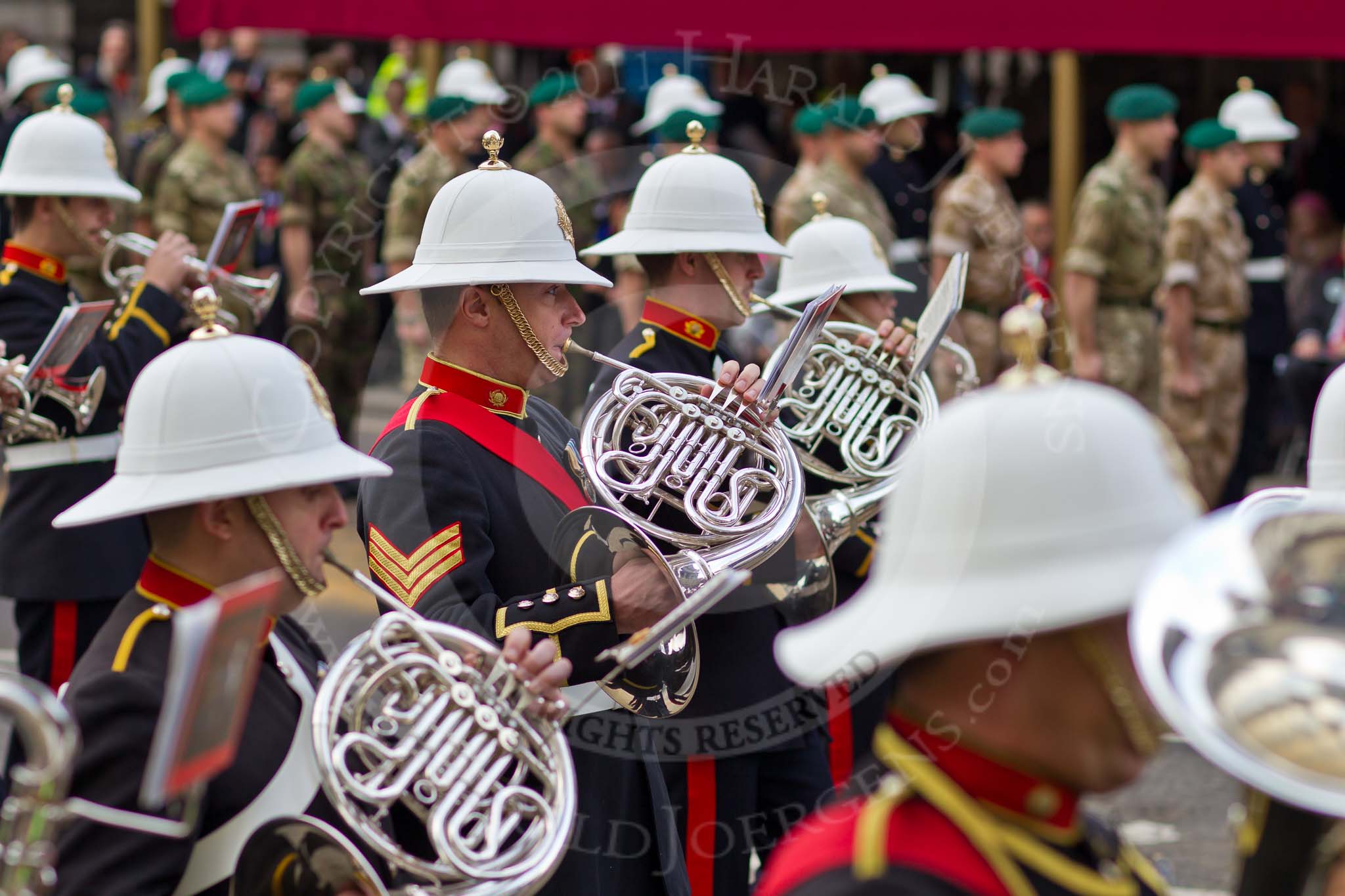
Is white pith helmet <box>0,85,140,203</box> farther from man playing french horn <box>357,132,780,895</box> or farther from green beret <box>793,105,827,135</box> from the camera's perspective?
green beret <box>793,105,827,135</box>

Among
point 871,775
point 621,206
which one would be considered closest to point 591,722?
point 871,775

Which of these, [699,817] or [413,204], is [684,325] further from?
[413,204]

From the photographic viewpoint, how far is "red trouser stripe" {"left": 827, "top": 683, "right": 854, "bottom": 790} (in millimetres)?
4941

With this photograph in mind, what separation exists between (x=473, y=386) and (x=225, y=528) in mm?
1112

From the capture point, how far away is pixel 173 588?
2535mm

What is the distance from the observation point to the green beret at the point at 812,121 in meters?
9.66

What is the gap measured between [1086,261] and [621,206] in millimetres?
2359

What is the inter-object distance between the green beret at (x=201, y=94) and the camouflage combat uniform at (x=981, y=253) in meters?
4.10

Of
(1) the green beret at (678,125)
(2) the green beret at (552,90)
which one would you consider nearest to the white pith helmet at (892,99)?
(1) the green beret at (678,125)

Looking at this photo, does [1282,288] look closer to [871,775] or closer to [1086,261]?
[1086,261]

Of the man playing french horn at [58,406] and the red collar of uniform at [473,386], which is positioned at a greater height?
the red collar of uniform at [473,386]

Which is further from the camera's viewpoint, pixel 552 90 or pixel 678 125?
pixel 552 90

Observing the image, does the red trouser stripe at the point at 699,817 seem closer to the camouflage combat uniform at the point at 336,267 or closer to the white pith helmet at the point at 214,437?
the white pith helmet at the point at 214,437

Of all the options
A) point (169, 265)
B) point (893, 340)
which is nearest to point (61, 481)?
point (169, 265)
